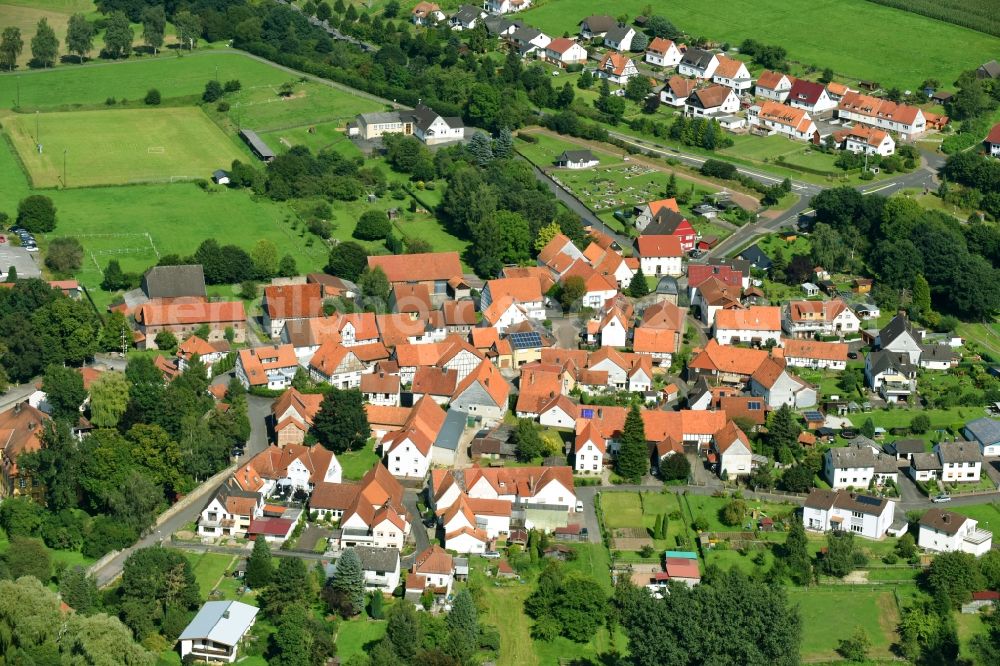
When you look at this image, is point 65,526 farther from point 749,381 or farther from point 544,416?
point 749,381

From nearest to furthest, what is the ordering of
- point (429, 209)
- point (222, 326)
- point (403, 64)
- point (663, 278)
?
1. point (222, 326)
2. point (663, 278)
3. point (429, 209)
4. point (403, 64)

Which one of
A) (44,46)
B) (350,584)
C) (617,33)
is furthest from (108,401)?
(617,33)

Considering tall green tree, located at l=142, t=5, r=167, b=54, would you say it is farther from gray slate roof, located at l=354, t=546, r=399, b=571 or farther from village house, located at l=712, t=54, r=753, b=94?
gray slate roof, located at l=354, t=546, r=399, b=571

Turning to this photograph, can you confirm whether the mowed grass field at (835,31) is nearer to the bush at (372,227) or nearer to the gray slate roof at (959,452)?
the bush at (372,227)

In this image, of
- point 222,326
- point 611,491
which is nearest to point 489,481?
point 611,491

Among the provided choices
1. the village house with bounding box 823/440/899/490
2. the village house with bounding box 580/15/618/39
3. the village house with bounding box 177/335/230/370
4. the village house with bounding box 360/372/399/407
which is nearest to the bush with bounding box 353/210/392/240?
the village house with bounding box 177/335/230/370

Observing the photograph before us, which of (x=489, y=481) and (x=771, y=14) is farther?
(x=771, y=14)

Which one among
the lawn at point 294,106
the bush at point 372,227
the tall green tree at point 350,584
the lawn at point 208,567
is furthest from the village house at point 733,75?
the tall green tree at point 350,584
